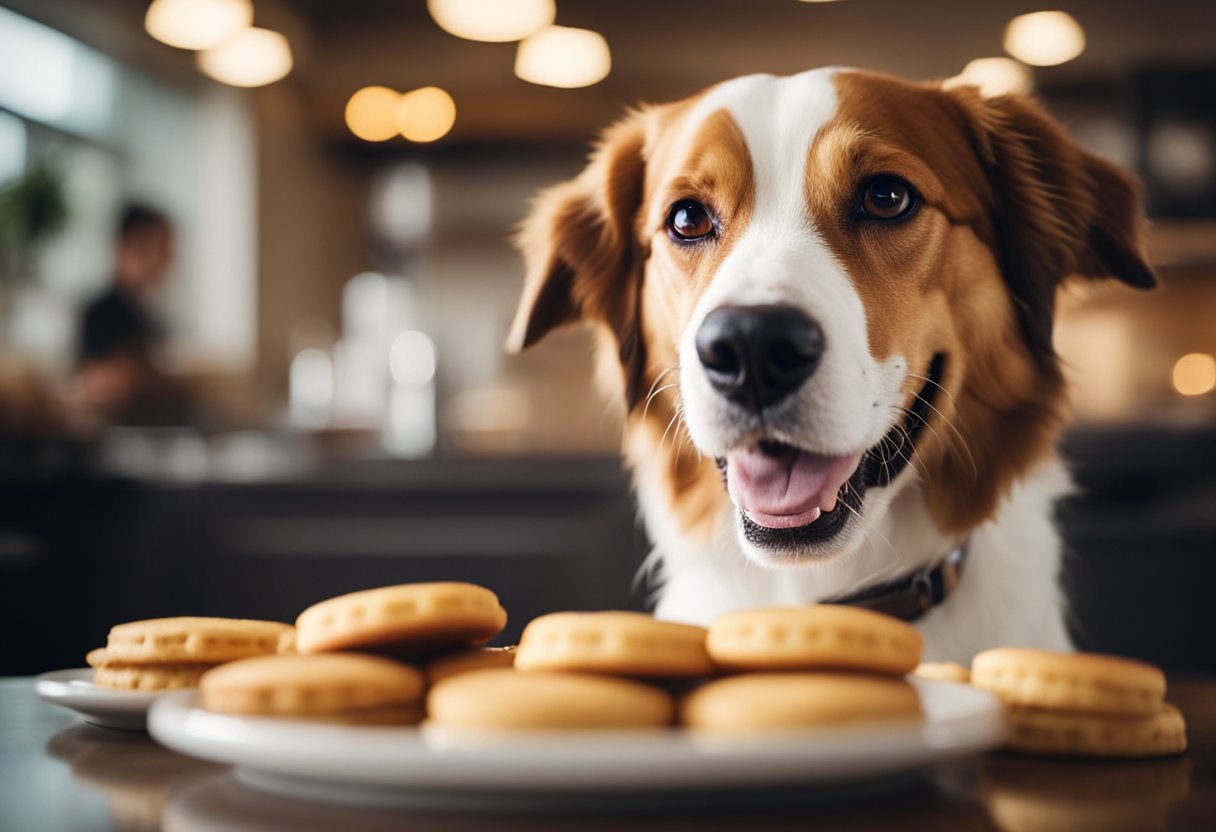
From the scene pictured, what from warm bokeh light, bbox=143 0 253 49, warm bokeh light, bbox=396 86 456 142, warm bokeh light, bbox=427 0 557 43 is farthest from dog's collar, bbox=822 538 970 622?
warm bokeh light, bbox=396 86 456 142

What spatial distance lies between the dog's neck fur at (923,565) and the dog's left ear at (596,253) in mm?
229

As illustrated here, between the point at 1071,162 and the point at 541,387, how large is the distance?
→ 4465mm

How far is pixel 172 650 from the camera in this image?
0.73 metres

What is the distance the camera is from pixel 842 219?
4.10 ft

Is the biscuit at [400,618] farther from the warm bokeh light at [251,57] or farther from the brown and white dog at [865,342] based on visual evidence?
the warm bokeh light at [251,57]

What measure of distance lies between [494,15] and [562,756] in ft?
10.1

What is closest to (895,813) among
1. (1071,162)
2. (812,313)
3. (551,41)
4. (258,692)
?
(258,692)

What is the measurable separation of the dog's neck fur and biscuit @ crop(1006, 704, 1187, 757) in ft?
1.73

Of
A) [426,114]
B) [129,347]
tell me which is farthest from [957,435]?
[426,114]

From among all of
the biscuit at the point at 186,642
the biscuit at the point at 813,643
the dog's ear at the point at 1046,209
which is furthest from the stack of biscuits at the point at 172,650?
the dog's ear at the point at 1046,209

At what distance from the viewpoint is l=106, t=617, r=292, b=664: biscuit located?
728 mm

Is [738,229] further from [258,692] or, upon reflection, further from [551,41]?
[551,41]

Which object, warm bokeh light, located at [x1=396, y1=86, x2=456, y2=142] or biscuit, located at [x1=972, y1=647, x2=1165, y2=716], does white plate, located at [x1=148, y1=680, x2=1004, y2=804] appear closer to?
biscuit, located at [x1=972, y1=647, x2=1165, y2=716]

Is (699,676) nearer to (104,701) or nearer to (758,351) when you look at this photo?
(104,701)
